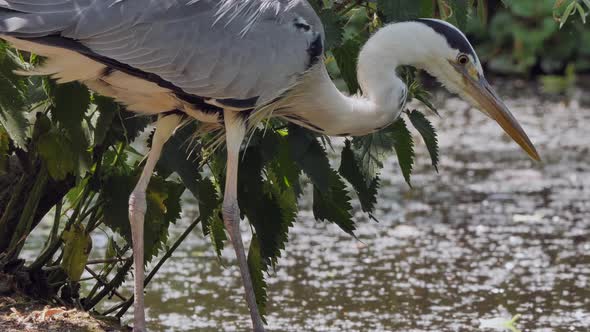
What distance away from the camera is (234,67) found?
4293 mm

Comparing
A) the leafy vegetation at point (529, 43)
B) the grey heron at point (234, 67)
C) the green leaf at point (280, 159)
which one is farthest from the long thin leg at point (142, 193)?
the leafy vegetation at point (529, 43)

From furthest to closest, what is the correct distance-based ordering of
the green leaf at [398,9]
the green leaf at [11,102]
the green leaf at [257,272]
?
1. the green leaf at [257,272]
2. the green leaf at [398,9]
3. the green leaf at [11,102]

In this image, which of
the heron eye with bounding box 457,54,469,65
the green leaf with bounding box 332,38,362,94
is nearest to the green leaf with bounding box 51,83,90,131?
the green leaf with bounding box 332,38,362,94

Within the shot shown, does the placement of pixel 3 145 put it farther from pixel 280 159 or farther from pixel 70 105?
pixel 280 159

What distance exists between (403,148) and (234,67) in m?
0.74

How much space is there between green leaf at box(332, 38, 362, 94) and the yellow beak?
389mm

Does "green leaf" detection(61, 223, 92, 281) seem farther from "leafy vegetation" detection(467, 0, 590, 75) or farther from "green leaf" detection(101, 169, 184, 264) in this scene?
"leafy vegetation" detection(467, 0, 590, 75)

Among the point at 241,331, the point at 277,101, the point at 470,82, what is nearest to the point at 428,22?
the point at 470,82

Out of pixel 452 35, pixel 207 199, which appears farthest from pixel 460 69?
pixel 207 199

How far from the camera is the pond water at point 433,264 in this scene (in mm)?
5695

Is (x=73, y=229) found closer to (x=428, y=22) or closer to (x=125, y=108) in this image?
(x=125, y=108)

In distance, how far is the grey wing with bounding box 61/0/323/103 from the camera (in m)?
4.20

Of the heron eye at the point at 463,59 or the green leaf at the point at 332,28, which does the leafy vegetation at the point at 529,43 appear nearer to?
the heron eye at the point at 463,59

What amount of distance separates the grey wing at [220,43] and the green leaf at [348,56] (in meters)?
0.29
